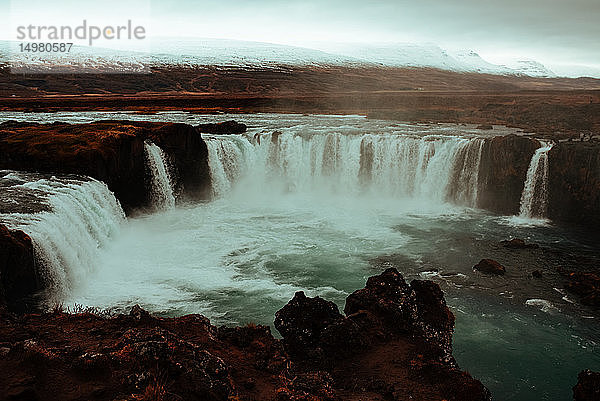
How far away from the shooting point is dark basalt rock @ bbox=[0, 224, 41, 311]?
1377cm

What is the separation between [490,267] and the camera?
19.3 meters

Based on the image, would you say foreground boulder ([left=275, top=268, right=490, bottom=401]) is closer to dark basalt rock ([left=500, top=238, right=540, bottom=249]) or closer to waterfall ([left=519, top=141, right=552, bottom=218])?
dark basalt rock ([left=500, top=238, right=540, bottom=249])

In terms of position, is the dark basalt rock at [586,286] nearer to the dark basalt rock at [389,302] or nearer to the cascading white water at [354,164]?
the dark basalt rock at [389,302]

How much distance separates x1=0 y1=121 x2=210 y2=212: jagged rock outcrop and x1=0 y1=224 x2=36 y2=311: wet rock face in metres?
10.5

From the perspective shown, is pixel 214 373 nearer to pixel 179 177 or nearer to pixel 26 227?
pixel 26 227

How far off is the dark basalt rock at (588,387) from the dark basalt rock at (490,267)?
343 inches

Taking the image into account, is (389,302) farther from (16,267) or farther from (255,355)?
(16,267)

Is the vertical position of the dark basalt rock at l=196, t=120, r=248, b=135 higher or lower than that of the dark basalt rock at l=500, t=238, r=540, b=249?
higher

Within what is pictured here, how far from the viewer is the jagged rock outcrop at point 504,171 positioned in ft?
95.5

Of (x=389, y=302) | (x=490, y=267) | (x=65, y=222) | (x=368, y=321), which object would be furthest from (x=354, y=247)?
(x=65, y=222)

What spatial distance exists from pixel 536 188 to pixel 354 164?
12.2 metres

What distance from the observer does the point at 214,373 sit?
777 cm

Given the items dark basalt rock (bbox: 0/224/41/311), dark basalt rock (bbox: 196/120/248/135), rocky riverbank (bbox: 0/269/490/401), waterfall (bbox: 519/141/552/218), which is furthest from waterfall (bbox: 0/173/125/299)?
waterfall (bbox: 519/141/552/218)

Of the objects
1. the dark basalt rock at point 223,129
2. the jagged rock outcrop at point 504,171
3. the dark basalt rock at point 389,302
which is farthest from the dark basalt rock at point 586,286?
the dark basalt rock at point 223,129
